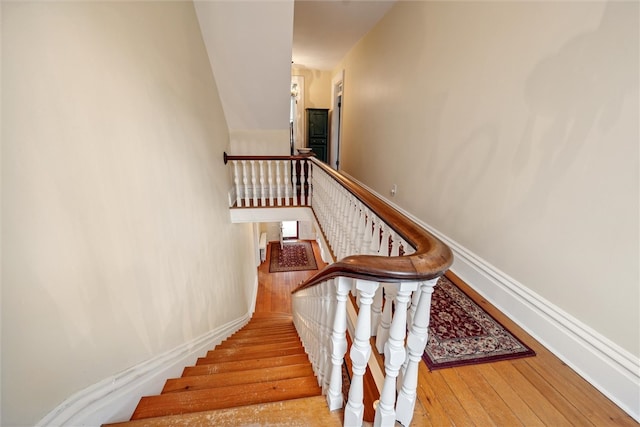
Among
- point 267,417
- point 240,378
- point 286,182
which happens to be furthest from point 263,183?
point 267,417

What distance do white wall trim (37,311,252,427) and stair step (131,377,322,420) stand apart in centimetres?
7

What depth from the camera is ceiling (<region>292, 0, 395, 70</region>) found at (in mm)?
3449

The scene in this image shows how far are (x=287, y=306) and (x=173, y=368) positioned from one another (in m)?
3.66

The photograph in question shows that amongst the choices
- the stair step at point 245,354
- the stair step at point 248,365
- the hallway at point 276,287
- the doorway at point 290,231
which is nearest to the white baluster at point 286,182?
the stair step at point 245,354

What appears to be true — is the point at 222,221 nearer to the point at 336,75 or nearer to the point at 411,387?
the point at 411,387

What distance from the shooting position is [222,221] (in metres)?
3.40

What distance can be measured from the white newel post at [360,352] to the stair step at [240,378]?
2.04ft

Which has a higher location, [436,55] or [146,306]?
[436,55]

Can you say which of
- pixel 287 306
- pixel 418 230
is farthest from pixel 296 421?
pixel 287 306

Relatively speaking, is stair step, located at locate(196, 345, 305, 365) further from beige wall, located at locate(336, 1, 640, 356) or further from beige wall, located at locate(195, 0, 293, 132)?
beige wall, located at locate(195, 0, 293, 132)

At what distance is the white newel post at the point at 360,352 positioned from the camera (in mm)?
758

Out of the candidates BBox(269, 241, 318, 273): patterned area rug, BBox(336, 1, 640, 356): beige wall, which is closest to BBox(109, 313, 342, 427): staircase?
BBox(336, 1, 640, 356): beige wall

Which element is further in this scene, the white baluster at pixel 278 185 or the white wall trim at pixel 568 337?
the white baluster at pixel 278 185

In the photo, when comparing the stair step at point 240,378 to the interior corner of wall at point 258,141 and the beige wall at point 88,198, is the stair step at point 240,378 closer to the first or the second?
the beige wall at point 88,198
